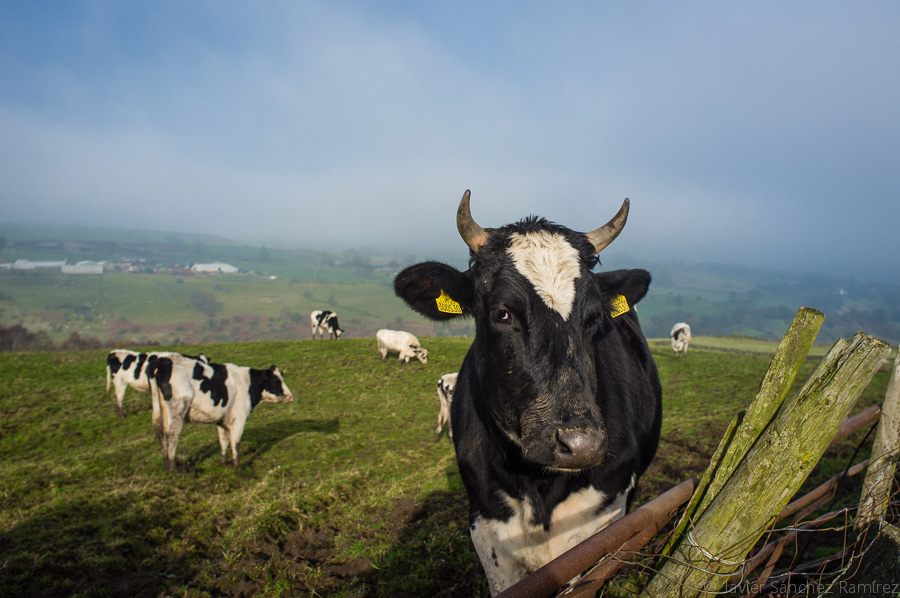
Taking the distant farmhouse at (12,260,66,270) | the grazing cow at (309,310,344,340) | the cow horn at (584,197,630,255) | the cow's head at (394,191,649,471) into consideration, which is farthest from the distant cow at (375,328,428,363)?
the distant farmhouse at (12,260,66,270)

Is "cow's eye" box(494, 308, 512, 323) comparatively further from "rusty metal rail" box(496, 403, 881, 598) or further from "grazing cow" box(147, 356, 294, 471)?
"grazing cow" box(147, 356, 294, 471)

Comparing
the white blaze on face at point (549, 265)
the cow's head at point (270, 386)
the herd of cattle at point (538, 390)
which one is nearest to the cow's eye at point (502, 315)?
the herd of cattle at point (538, 390)

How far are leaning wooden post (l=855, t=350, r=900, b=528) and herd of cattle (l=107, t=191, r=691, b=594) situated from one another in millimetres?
Answer: 1533

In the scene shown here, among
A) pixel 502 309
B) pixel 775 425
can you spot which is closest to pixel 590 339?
pixel 502 309

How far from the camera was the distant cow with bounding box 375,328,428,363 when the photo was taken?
68.0ft

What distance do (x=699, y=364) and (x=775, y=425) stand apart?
2144 cm

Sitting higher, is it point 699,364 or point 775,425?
point 775,425

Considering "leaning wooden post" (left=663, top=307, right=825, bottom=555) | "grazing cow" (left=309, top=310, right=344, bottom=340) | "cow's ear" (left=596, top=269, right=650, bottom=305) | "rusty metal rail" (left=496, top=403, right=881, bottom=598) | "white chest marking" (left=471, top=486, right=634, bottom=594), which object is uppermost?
"cow's ear" (left=596, top=269, right=650, bottom=305)

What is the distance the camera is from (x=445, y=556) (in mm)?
5590

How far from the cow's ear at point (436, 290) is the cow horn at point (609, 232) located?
1260mm

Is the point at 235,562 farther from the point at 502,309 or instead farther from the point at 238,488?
the point at 502,309

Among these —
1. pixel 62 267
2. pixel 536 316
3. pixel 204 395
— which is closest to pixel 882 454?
pixel 536 316

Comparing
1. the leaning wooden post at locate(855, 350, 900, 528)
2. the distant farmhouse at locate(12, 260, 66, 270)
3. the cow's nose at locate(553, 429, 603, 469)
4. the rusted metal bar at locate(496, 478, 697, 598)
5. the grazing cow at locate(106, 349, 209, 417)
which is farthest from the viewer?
the distant farmhouse at locate(12, 260, 66, 270)

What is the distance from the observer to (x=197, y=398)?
9602 millimetres
